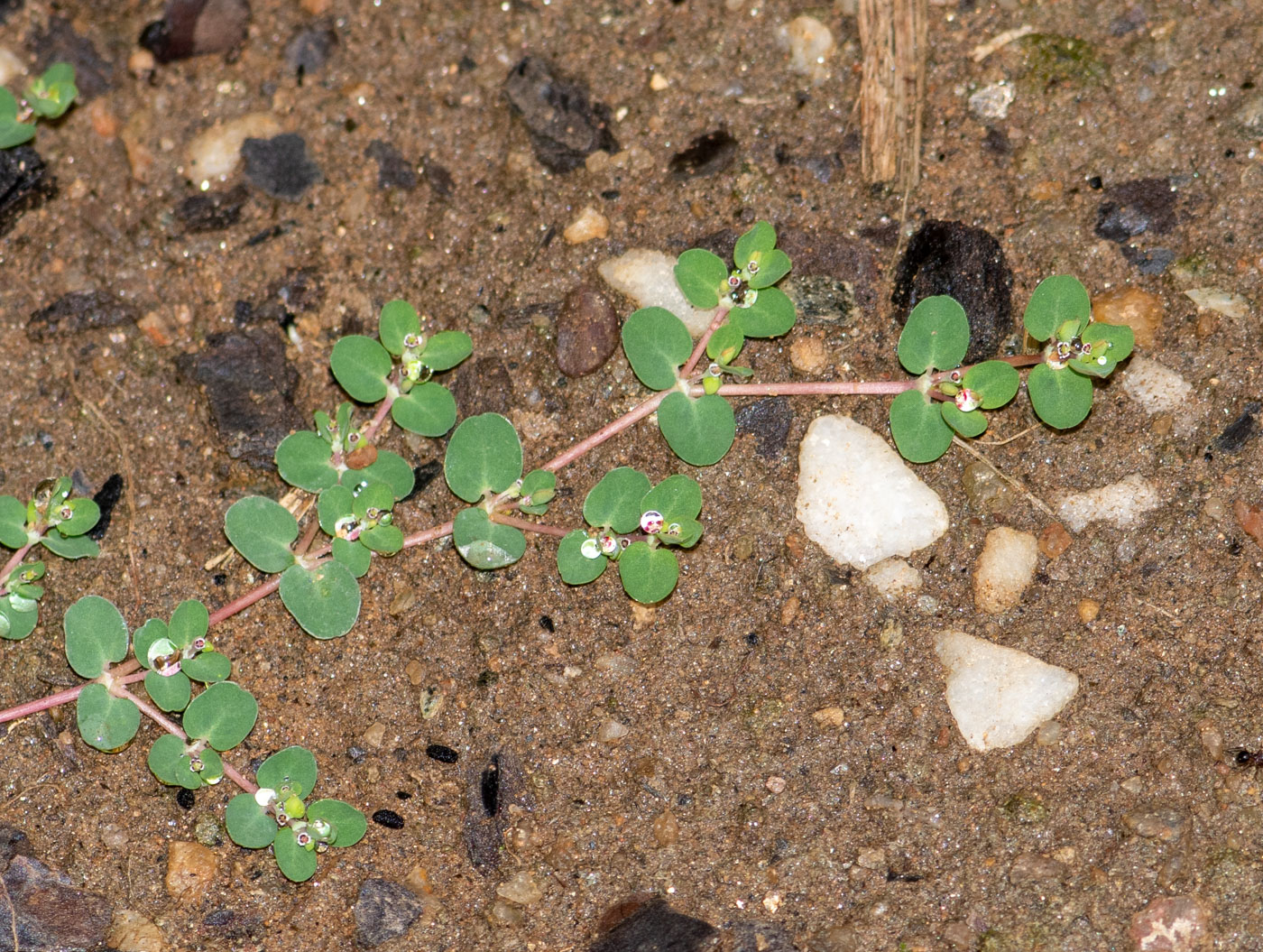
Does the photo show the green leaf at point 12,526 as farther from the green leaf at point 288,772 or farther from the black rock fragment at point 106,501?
the green leaf at point 288,772

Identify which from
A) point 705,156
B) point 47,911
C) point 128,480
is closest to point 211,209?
point 128,480

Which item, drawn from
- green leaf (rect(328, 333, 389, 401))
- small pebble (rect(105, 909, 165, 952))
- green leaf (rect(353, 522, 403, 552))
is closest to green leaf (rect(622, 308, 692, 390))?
green leaf (rect(328, 333, 389, 401))

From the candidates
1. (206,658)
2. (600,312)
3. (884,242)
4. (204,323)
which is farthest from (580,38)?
(206,658)

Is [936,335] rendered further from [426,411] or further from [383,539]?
[383,539]

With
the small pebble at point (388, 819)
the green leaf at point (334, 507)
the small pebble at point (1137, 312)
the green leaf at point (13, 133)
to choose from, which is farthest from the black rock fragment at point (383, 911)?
the green leaf at point (13, 133)

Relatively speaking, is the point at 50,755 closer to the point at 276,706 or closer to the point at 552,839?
the point at 276,706
